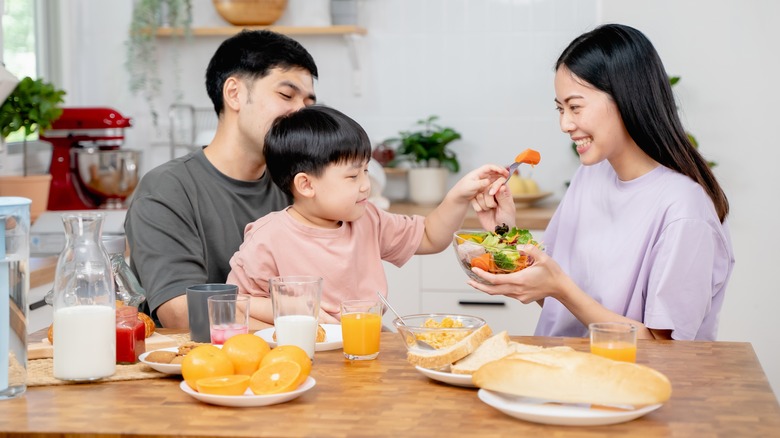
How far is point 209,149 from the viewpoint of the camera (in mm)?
2471

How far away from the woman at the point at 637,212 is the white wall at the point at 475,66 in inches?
62.7

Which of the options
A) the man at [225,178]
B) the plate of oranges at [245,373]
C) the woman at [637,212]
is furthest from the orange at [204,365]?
the man at [225,178]

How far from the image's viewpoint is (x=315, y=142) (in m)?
2.08

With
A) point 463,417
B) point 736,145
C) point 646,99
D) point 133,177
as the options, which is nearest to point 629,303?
point 646,99

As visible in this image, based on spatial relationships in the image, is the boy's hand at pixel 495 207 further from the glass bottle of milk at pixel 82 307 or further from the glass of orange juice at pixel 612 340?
the glass bottle of milk at pixel 82 307

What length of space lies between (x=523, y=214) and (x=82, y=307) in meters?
2.39

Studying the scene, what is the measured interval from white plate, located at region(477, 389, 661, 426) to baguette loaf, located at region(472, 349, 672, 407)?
0.05ft

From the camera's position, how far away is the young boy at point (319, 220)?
2049 mm

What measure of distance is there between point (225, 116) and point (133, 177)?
4.28ft

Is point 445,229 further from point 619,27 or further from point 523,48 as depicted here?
point 523,48

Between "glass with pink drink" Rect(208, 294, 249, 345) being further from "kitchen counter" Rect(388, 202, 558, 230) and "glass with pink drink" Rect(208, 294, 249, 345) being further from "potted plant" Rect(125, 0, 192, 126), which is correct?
"potted plant" Rect(125, 0, 192, 126)

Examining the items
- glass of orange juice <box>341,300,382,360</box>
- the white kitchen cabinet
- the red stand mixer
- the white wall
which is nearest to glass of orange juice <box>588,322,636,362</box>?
glass of orange juice <box>341,300,382,360</box>

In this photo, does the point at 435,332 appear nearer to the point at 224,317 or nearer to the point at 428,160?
the point at 224,317

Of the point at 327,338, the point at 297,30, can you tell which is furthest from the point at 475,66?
the point at 327,338
